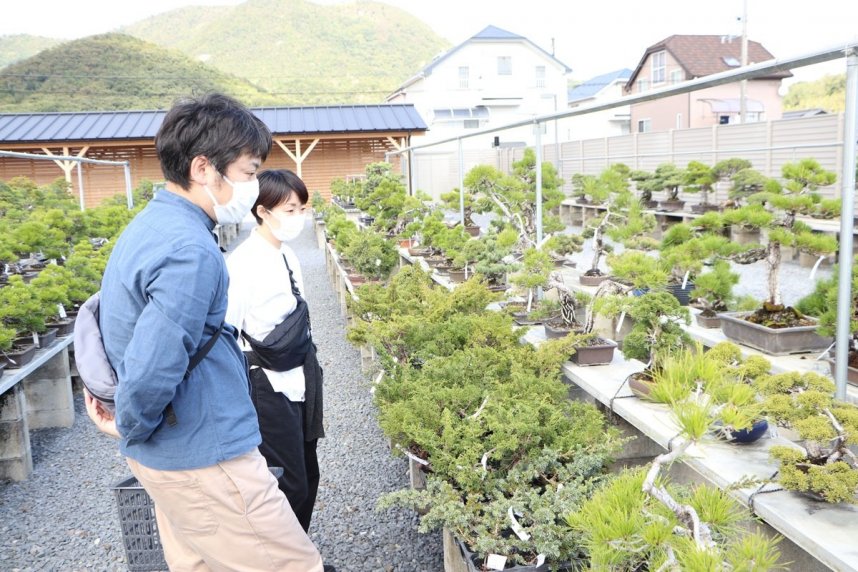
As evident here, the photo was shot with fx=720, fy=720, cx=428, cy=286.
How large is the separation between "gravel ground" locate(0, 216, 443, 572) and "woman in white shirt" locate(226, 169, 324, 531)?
55 centimetres

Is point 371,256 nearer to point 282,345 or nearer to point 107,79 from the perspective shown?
point 282,345

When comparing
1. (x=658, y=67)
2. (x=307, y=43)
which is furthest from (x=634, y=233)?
(x=307, y=43)

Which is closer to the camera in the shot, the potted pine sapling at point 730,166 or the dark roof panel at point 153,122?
the potted pine sapling at point 730,166

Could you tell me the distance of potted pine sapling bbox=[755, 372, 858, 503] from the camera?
71.7 inches

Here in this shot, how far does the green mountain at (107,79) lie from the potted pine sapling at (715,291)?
118ft

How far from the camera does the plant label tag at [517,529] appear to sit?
80.1 inches

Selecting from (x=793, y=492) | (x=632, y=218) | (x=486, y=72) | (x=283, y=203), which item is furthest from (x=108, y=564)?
(x=486, y=72)

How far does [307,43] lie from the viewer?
57.9m

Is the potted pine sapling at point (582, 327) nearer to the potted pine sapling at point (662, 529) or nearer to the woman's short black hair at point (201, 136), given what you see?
the potted pine sapling at point (662, 529)

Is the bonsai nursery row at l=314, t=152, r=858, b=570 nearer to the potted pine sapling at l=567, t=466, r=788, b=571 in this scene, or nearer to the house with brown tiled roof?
the potted pine sapling at l=567, t=466, r=788, b=571

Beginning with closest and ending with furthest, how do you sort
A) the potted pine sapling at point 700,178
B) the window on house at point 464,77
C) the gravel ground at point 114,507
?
the gravel ground at point 114,507
the potted pine sapling at point 700,178
the window on house at point 464,77

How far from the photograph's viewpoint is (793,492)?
1976 millimetres

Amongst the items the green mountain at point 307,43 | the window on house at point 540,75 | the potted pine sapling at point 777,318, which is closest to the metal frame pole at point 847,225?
the potted pine sapling at point 777,318

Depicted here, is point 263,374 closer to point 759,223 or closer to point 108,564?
point 108,564
